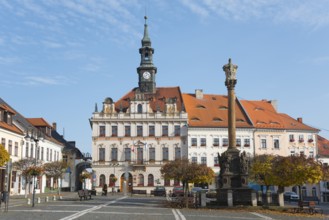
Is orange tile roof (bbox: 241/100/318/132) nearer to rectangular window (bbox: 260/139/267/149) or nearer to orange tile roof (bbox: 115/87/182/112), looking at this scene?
rectangular window (bbox: 260/139/267/149)

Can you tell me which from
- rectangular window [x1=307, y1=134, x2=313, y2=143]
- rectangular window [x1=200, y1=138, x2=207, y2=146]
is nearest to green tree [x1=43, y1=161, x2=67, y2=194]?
rectangular window [x1=200, y1=138, x2=207, y2=146]

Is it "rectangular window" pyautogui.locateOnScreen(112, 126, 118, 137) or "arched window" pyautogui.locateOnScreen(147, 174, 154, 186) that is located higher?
"rectangular window" pyautogui.locateOnScreen(112, 126, 118, 137)

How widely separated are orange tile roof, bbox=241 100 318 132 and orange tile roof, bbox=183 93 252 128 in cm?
173

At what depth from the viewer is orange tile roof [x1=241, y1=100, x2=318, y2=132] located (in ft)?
216

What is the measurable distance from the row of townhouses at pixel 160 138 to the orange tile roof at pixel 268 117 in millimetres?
199

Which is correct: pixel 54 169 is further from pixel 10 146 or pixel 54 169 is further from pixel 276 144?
pixel 276 144

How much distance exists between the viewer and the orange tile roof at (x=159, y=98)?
6488 cm

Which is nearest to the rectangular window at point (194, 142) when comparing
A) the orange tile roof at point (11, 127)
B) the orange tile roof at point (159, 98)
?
the orange tile roof at point (159, 98)

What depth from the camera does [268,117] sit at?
223ft

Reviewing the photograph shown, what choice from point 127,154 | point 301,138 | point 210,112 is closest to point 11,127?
point 127,154

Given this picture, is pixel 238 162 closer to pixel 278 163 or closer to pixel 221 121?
pixel 278 163

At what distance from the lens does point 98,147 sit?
207ft

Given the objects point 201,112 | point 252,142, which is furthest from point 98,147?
point 252,142

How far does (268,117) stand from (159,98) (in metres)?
18.2
